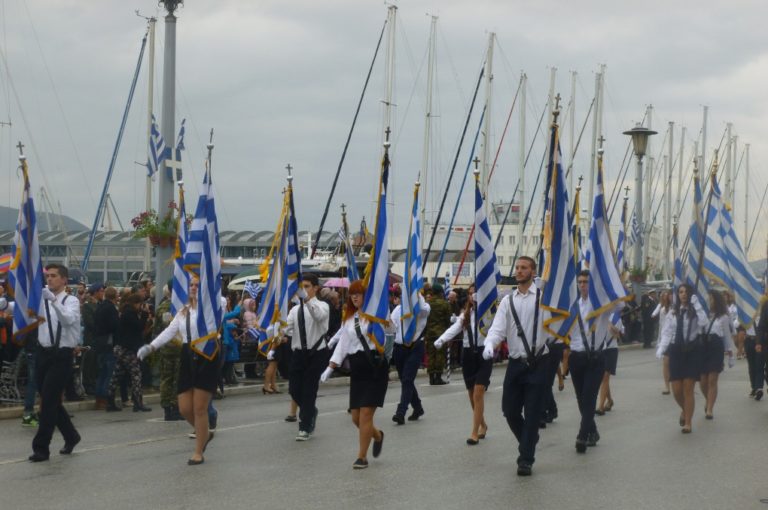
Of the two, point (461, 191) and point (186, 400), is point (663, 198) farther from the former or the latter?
point (186, 400)

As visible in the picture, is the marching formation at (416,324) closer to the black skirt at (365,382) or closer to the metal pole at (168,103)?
the black skirt at (365,382)

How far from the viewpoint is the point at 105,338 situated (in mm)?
16844

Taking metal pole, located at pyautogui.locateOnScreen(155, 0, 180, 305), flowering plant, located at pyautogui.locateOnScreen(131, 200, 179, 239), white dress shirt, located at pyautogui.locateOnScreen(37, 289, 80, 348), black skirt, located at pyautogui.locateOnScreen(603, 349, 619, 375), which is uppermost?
metal pole, located at pyautogui.locateOnScreen(155, 0, 180, 305)

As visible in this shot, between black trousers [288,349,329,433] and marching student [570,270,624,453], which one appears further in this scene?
black trousers [288,349,329,433]

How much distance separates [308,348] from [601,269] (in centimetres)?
345

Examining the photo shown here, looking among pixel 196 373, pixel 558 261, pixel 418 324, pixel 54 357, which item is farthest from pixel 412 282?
pixel 54 357

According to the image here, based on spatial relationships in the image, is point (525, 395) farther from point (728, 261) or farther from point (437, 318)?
point (437, 318)

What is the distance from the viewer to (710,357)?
50.0 feet

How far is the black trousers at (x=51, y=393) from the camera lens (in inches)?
453

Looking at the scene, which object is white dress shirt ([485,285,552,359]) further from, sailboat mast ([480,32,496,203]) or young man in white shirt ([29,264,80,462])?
sailboat mast ([480,32,496,203])

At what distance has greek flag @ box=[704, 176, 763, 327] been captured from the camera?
16422 millimetres

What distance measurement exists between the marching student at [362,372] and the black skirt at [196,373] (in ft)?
3.65

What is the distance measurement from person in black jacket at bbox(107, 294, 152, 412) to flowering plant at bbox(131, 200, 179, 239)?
430cm

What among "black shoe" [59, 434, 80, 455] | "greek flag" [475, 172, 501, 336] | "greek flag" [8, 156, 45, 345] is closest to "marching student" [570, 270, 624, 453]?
"greek flag" [475, 172, 501, 336]
